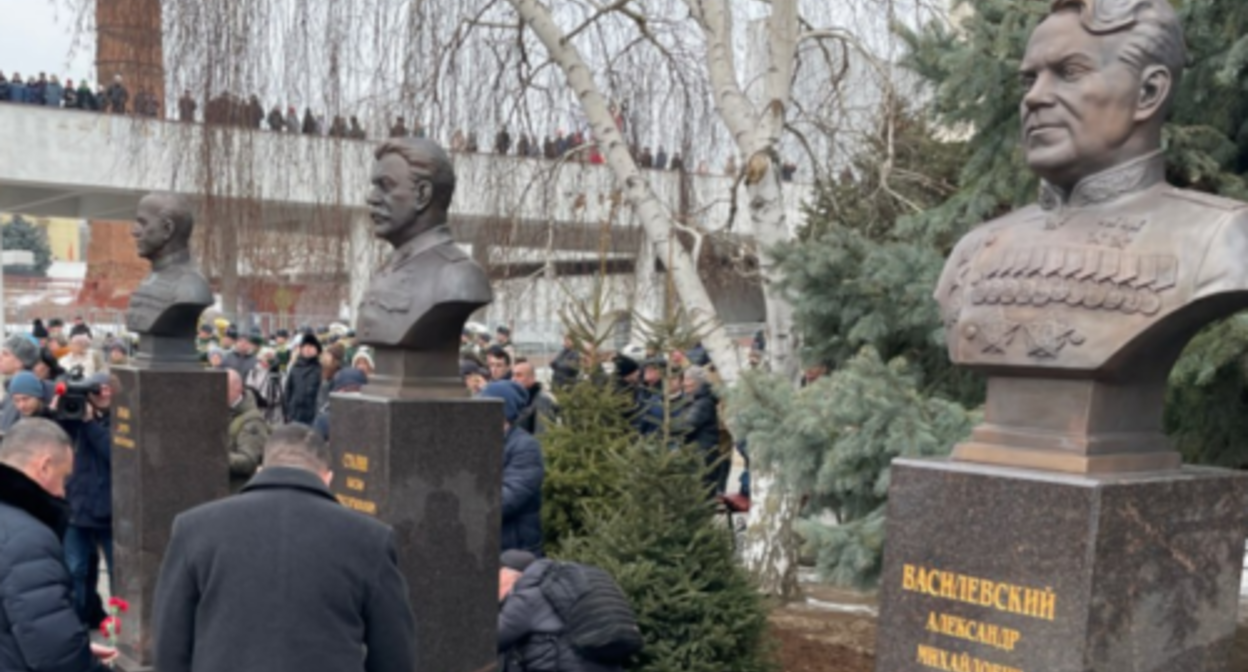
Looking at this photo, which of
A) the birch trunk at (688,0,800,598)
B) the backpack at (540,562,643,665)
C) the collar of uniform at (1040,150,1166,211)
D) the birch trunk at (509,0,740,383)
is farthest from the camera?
the birch trunk at (509,0,740,383)

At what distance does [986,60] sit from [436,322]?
2.93m

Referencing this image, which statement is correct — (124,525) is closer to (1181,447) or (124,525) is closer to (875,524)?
(875,524)

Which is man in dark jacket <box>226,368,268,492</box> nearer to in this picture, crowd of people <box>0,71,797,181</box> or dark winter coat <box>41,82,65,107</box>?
crowd of people <box>0,71,797,181</box>

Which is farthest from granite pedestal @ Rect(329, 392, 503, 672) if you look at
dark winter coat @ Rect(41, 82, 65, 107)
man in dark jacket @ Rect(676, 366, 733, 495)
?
dark winter coat @ Rect(41, 82, 65, 107)

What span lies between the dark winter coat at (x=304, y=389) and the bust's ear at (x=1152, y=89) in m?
9.57

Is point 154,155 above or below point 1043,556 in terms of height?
above

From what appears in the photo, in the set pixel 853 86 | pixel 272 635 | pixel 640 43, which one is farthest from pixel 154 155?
pixel 272 635

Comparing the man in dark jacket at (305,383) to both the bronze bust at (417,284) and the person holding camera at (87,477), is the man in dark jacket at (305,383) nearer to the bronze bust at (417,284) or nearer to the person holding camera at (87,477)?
the person holding camera at (87,477)

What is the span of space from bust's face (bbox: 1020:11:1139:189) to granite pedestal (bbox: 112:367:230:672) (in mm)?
5651

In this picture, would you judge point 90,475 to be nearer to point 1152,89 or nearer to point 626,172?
point 626,172

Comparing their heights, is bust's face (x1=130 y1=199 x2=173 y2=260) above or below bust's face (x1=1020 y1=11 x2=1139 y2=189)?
below

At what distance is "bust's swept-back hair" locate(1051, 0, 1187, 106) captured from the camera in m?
3.44

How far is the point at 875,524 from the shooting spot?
555cm

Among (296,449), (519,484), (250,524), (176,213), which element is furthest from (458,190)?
(250,524)
